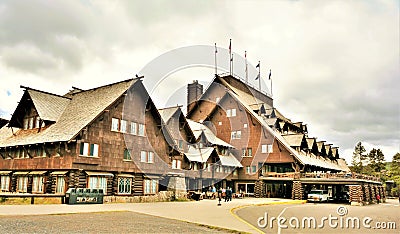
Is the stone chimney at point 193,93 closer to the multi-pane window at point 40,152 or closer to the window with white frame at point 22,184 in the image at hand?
the multi-pane window at point 40,152

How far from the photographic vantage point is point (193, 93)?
66.1m

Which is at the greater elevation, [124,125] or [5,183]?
[124,125]

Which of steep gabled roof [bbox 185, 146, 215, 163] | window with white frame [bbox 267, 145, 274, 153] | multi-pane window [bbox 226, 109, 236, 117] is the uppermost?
multi-pane window [bbox 226, 109, 236, 117]

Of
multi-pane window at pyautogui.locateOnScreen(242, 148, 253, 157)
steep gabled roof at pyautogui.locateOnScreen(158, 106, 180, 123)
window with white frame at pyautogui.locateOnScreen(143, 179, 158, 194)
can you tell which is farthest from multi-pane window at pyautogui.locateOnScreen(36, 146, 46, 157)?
multi-pane window at pyautogui.locateOnScreen(242, 148, 253, 157)

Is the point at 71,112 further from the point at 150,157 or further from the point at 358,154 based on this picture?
the point at 358,154

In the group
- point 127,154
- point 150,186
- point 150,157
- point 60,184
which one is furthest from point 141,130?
point 60,184

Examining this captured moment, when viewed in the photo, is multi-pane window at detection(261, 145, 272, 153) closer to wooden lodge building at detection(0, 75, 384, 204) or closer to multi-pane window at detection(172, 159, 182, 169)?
wooden lodge building at detection(0, 75, 384, 204)

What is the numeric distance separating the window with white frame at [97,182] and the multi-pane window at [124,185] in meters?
1.90

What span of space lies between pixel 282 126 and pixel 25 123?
3874 centimetres

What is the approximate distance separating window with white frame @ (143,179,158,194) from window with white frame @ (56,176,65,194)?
878 centimetres

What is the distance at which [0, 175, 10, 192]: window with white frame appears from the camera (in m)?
36.2

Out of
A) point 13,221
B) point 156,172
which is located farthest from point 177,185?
point 13,221

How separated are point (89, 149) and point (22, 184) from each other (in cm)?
774

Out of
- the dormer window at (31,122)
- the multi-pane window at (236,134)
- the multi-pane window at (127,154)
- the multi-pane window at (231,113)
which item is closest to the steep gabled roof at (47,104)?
the dormer window at (31,122)
